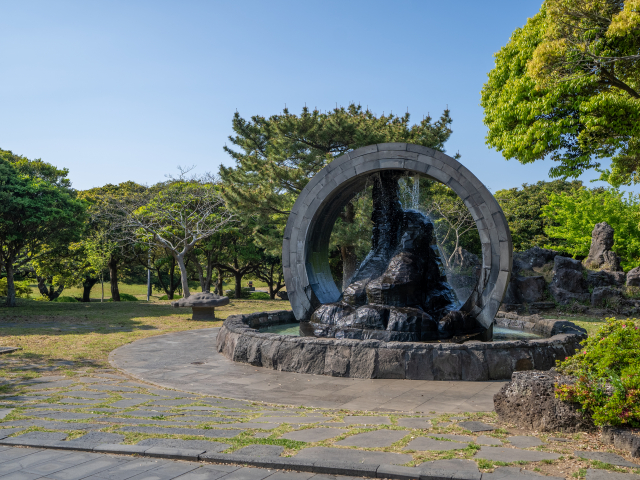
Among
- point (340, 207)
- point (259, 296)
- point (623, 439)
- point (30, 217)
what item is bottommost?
point (259, 296)

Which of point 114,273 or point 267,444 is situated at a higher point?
point 114,273

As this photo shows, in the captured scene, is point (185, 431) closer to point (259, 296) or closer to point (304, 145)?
point (304, 145)

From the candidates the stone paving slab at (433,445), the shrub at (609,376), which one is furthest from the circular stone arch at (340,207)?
the stone paving slab at (433,445)

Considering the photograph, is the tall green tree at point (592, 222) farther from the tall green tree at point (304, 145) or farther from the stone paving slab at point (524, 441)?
the stone paving slab at point (524, 441)

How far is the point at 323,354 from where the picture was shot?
8570mm

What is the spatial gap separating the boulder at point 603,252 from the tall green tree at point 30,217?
81.9 feet

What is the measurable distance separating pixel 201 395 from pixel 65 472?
3188 millimetres

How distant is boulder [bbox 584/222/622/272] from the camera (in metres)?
23.0

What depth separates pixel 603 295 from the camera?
19.7 m

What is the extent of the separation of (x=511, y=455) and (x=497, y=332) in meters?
8.98

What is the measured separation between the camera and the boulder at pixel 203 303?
1730cm

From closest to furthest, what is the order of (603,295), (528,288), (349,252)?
(603,295), (528,288), (349,252)

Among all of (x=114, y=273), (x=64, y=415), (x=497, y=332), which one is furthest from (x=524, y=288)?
(x=114, y=273)

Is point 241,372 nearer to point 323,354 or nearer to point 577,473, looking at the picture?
point 323,354
